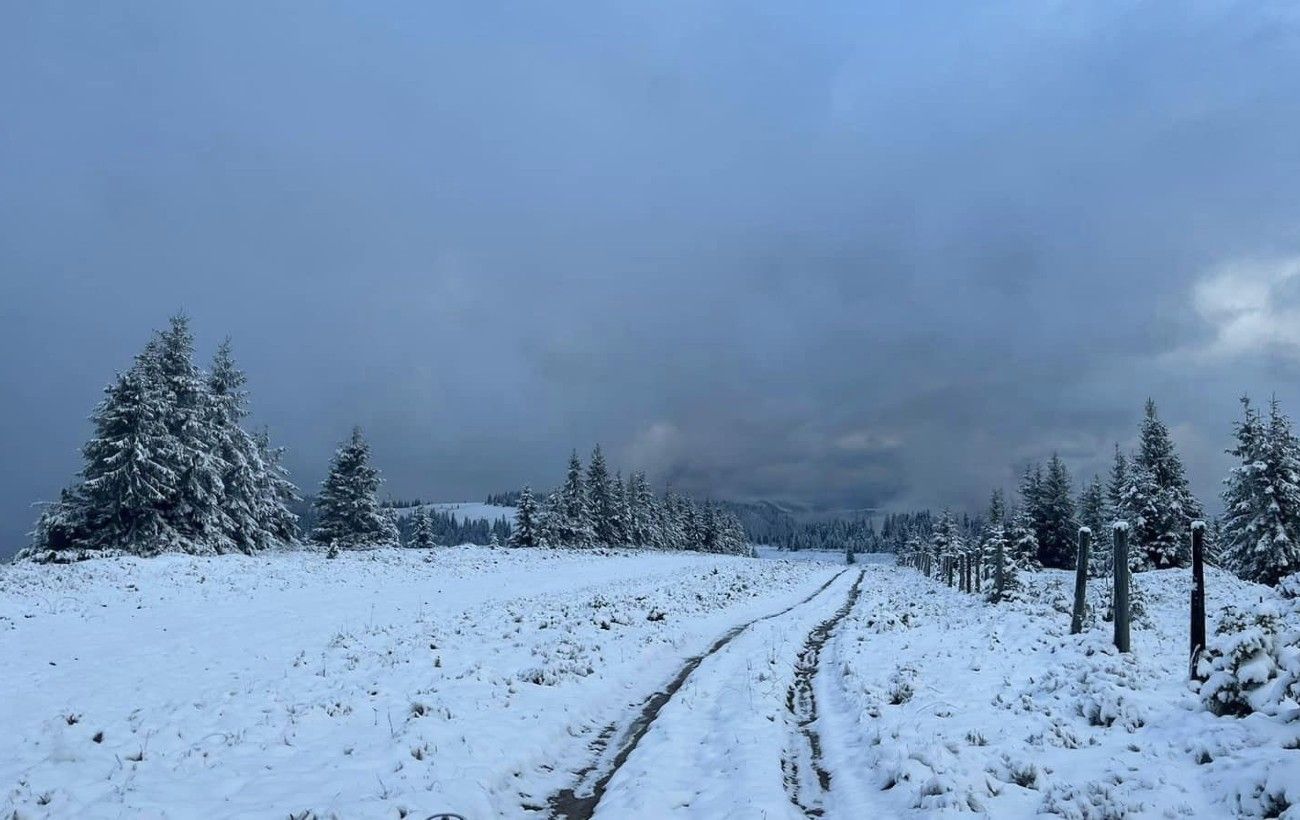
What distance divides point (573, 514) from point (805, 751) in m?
64.0

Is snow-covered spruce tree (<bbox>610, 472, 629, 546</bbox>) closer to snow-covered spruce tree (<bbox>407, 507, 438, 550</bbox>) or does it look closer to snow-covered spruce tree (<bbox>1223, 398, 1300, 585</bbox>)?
snow-covered spruce tree (<bbox>407, 507, 438, 550</bbox>)

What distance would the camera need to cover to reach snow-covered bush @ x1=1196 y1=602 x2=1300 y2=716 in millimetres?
7465

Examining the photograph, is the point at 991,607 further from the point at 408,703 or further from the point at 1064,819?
→ the point at 408,703

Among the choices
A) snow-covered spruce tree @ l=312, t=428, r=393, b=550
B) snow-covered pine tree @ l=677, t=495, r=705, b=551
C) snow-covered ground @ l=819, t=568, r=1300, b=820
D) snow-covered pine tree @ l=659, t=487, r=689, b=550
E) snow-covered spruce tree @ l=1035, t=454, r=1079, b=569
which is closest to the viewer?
snow-covered ground @ l=819, t=568, r=1300, b=820

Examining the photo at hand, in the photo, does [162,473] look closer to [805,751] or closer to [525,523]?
[805,751]

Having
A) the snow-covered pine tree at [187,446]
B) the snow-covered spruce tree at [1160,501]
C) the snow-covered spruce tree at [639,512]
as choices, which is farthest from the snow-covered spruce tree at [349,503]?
the snow-covered spruce tree at [1160,501]

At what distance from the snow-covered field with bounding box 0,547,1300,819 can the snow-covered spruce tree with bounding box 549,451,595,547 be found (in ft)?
162

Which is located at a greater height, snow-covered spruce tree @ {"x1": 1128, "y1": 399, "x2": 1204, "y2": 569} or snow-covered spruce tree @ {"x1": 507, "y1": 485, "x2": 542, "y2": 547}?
snow-covered spruce tree @ {"x1": 1128, "y1": 399, "x2": 1204, "y2": 569}

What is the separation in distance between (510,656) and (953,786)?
9.44 metres

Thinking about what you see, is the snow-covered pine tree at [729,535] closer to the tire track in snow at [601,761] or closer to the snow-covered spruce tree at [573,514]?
the snow-covered spruce tree at [573,514]

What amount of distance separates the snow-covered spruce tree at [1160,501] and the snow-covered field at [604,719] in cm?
2788

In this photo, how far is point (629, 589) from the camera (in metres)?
29.1

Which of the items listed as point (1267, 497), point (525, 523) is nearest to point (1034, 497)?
point (1267, 497)

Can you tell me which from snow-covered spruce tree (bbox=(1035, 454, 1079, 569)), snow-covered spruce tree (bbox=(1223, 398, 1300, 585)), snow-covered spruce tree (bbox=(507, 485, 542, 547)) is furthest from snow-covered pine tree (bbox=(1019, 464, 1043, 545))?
snow-covered spruce tree (bbox=(507, 485, 542, 547))
